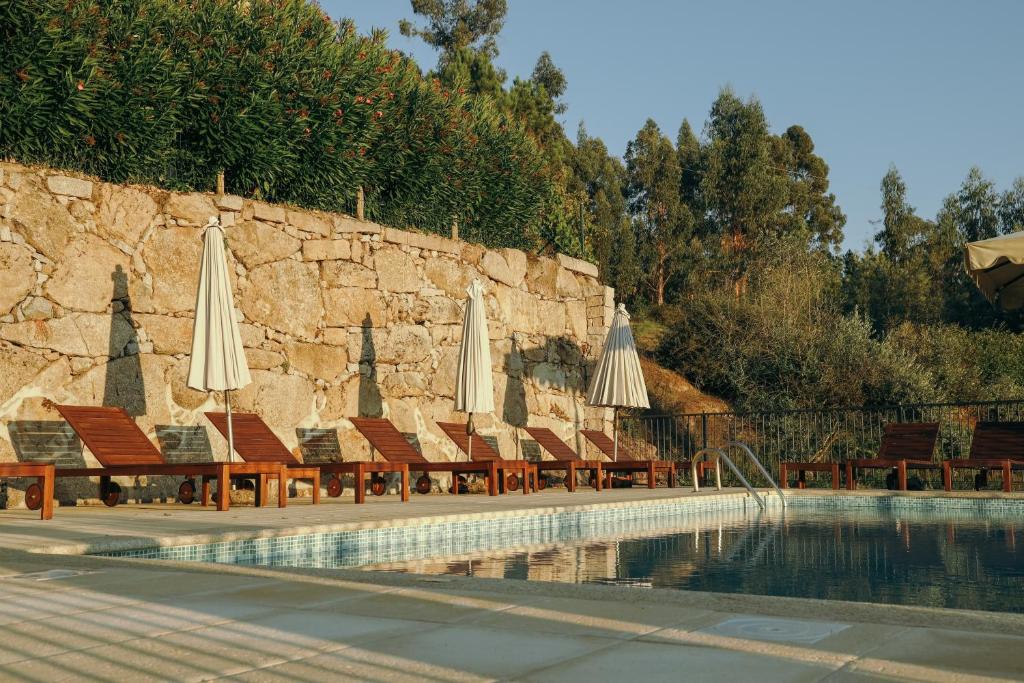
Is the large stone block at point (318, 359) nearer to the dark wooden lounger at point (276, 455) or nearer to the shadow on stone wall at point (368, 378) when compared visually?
the shadow on stone wall at point (368, 378)

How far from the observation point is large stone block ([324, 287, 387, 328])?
12695 mm

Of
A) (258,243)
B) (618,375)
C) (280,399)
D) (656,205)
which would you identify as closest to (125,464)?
(280,399)

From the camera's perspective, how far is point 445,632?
3172mm

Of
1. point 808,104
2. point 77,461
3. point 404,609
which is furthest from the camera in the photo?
point 808,104

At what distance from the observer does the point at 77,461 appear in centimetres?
993

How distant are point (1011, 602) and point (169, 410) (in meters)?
8.38

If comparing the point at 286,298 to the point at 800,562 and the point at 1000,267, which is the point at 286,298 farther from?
the point at 1000,267

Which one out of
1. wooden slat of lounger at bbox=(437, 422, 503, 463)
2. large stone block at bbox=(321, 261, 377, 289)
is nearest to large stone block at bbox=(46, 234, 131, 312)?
large stone block at bbox=(321, 261, 377, 289)

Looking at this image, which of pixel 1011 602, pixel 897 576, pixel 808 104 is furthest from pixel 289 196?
pixel 808 104

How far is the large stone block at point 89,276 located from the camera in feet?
33.2

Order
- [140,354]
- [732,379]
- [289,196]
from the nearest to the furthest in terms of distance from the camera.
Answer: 1. [140,354]
2. [289,196]
3. [732,379]

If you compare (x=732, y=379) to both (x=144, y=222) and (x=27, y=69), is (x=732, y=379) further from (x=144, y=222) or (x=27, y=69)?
(x=27, y=69)

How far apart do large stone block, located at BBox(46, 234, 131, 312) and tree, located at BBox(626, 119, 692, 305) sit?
69.1ft

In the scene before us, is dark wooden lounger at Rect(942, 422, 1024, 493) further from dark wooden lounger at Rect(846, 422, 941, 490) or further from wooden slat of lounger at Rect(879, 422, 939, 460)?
wooden slat of lounger at Rect(879, 422, 939, 460)
